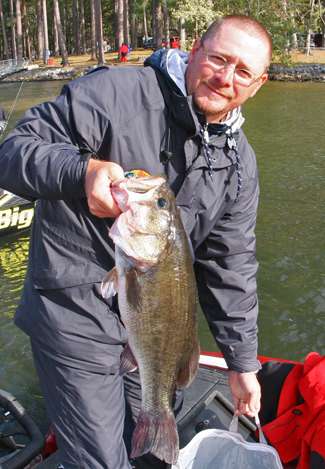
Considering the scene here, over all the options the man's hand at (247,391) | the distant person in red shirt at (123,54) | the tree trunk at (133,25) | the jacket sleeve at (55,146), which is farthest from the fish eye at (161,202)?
the tree trunk at (133,25)

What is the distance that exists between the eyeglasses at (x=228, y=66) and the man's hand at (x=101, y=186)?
38.1 inches

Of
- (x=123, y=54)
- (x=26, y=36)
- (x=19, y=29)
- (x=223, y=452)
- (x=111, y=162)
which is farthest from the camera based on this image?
(x=26, y=36)

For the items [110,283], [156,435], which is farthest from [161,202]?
[156,435]

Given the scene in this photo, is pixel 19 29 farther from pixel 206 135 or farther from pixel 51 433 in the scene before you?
pixel 206 135

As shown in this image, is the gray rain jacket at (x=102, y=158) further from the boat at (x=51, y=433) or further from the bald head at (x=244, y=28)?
the boat at (x=51, y=433)

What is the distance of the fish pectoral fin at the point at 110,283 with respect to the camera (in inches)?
85.2

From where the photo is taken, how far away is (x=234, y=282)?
297 cm

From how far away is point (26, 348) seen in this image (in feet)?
21.9

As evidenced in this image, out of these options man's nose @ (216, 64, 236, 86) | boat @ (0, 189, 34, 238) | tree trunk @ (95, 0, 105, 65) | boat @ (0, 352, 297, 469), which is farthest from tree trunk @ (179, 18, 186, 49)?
man's nose @ (216, 64, 236, 86)

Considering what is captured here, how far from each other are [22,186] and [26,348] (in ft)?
16.4

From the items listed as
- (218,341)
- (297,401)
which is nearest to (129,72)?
Answer: (218,341)

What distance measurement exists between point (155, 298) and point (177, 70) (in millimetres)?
1115

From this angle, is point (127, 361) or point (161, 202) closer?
point (161, 202)

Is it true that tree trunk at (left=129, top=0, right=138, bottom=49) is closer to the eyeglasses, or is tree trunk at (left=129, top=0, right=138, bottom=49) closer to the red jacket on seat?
the red jacket on seat
